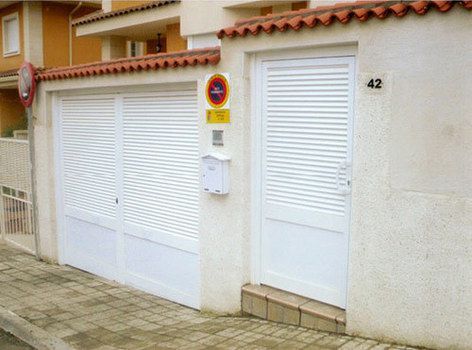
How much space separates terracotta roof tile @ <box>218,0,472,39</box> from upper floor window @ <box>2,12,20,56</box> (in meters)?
18.5

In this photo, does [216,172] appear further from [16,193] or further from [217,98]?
[16,193]

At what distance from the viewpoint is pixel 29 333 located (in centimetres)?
616

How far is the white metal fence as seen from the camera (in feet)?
32.6

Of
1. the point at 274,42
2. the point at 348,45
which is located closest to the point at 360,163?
the point at 348,45

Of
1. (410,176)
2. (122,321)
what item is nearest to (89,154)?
(122,321)

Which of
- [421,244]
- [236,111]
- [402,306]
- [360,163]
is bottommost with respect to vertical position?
[402,306]

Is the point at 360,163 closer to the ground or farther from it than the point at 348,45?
closer to the ground

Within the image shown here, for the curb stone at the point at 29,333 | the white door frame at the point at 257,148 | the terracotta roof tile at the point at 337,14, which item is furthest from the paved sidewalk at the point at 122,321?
the terracotta roof tile at the point at 337,14

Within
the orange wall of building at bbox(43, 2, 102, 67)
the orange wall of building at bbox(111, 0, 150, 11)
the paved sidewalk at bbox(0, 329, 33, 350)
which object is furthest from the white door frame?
the orange wall of building at bbox(43, 2, 102, 67)

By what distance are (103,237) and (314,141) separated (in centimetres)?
445

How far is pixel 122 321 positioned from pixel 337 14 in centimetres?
425

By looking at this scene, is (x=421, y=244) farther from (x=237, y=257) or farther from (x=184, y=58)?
(x=184, y=58)

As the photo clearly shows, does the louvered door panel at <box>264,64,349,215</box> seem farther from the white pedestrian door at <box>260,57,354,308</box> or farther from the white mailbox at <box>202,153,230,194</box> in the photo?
the white mailbox at <box>202,153,230,194</box>

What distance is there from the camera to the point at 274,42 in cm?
537
